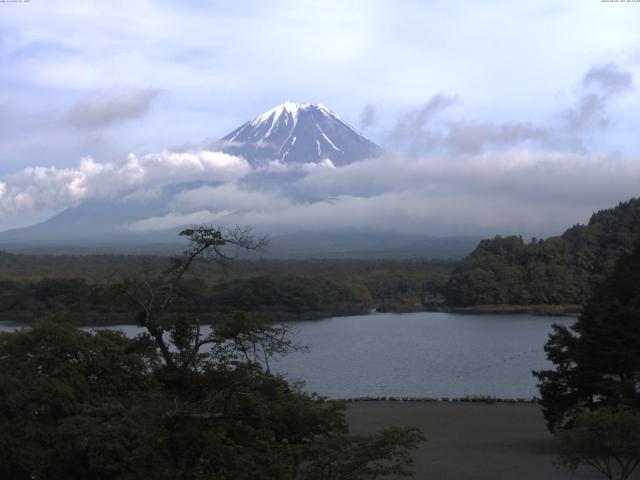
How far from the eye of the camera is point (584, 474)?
13.4 m

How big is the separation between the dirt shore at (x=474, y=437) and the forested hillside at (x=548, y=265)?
143 feet

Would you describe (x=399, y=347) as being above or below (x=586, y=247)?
below

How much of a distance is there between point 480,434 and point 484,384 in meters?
9.58

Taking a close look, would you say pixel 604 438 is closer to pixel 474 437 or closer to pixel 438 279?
pixel 474 437

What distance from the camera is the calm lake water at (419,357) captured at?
1032 inches

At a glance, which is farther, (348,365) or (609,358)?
(348,365)

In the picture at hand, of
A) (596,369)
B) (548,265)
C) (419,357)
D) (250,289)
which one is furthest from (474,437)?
(548,265)

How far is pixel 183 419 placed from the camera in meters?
6.67

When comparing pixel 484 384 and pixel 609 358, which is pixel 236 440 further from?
pixel 484 384

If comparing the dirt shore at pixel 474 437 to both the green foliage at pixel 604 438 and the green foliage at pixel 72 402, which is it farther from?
the green foliage at pixel 72 402

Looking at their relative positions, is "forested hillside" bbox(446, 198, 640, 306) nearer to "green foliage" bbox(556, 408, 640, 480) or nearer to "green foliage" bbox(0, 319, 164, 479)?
"green foliage" bbox(556, 408, 640, 480)

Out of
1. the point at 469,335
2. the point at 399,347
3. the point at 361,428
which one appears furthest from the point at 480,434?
the point at 469,335

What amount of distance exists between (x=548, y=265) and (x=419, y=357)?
35465 millimetres

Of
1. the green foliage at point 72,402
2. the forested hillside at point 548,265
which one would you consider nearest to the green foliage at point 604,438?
the green foliage at point 72,402
